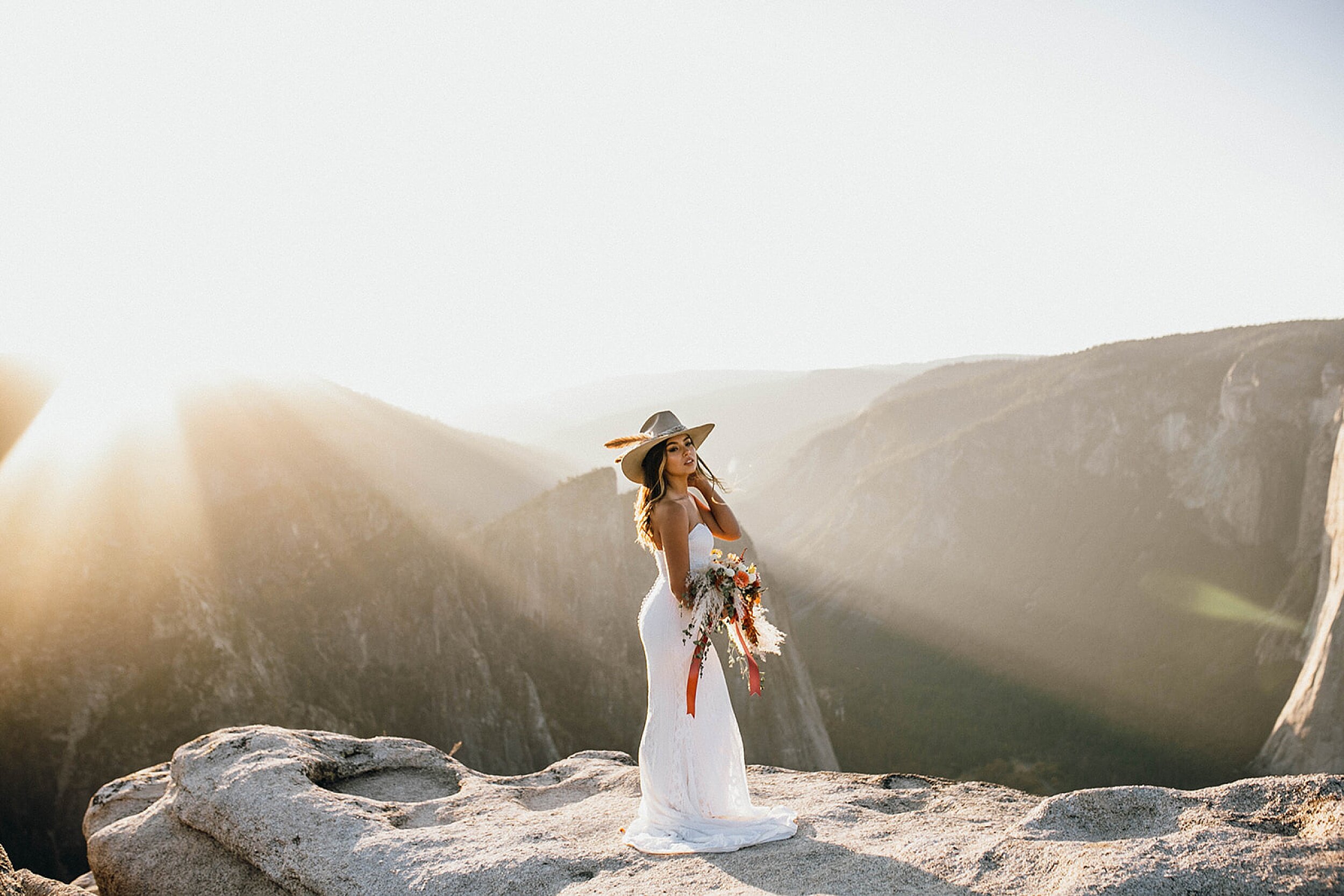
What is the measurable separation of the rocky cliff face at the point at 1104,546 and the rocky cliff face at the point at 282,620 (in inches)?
777

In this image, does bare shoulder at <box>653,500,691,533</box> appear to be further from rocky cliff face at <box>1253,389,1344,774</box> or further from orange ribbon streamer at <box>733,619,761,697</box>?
rocky cliff face at <box>1253,389,1344,774</box>

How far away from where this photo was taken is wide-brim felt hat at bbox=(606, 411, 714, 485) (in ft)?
16.2

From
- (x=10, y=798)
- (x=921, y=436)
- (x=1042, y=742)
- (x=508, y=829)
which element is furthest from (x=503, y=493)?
(x=921, y=436)

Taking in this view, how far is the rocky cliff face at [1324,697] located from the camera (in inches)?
1010

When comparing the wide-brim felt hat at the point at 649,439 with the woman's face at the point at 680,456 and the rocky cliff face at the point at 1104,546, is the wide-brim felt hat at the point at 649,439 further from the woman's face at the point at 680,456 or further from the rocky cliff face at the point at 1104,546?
the rocky cliff face at the point at 1104,546

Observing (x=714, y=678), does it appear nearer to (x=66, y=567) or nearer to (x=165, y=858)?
(x=165, y=858)

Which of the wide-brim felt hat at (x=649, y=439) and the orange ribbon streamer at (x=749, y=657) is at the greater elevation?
the wide-brim felt hat at (x=649, y=439)

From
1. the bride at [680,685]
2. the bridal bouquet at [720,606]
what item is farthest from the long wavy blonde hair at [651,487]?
the bridal bouquet at [720,606]

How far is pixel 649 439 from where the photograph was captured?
4.93 metres

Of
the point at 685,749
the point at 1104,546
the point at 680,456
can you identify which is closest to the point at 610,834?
the point at 685,749

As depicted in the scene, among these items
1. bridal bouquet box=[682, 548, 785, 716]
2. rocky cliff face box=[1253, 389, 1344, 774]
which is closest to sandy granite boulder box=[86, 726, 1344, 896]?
bridal bouquet box=[682, 548, 785, 716]

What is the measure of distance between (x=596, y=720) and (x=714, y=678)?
56.8 ft

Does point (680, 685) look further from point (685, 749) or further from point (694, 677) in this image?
point (685, 749)

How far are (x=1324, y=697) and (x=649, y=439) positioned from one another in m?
32.3
